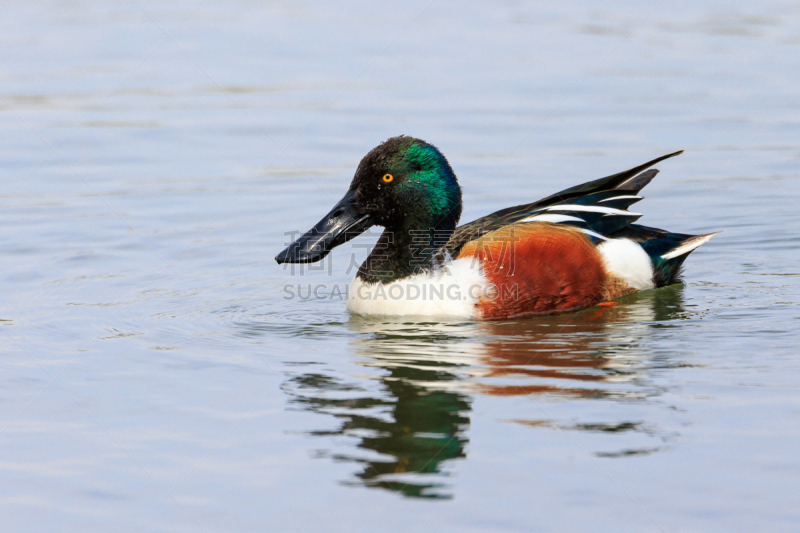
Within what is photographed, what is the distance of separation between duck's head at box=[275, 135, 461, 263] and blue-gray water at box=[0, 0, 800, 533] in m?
0.60

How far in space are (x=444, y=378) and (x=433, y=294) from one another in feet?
4.41

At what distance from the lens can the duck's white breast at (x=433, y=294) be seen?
677 centimetres

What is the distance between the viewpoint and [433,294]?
269 inches

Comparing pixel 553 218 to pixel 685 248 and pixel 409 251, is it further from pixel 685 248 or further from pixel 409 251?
pixel 685 248

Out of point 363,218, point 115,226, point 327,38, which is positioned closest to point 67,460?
point 363,218

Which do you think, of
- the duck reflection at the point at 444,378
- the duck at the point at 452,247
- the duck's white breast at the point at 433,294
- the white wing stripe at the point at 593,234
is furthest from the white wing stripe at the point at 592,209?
the duck's white breast at the point at 433,294

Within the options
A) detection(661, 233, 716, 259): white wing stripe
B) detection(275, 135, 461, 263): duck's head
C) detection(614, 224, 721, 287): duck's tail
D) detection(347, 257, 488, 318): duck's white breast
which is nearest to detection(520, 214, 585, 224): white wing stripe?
detection(614, 224, 721, 287): duck's tail

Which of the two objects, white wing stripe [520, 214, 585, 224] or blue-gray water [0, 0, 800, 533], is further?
white wing stripe [520, 214, 585, 224]

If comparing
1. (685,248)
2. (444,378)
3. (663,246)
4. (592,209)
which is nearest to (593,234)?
(592,209)

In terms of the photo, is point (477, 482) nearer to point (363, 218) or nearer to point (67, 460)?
point (67, 460)

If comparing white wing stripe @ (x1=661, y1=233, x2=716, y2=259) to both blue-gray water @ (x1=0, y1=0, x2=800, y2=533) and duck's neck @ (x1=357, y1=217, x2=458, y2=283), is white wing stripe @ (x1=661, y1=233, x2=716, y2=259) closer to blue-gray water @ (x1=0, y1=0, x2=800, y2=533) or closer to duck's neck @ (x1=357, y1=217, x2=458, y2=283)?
blue-gray water @ (x1=0, y1=0, x2=800, y2=533)

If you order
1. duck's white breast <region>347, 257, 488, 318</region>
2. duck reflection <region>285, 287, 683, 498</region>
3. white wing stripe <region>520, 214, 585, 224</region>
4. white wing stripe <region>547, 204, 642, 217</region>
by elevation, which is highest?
white wing stripe <region>547, 204, 642, 217</region>

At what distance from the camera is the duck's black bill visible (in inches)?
276

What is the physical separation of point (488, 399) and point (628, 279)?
2.67m
